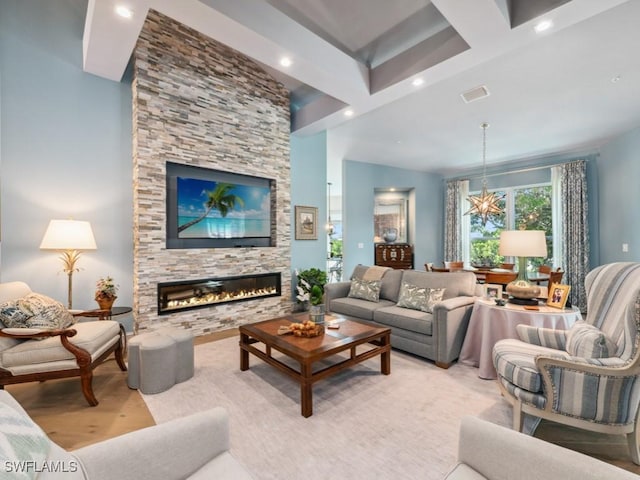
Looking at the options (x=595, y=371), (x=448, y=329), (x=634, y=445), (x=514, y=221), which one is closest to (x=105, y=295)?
(x=448, y=329)

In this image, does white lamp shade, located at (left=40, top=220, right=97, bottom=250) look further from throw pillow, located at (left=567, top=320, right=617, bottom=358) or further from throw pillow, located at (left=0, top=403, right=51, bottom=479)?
throw pillow, located at (left=567, top=320, right=617, bottom=358)

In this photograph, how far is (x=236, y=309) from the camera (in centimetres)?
435

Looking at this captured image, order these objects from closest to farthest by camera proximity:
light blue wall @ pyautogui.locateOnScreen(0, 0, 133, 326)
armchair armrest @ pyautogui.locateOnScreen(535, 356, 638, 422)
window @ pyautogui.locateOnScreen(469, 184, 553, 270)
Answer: armchair armrest @ pyautogui.locateOnScreen(535, 356, 638, 422) < light blue wall @ pyautogui.locateOnScreen(0, 0, 133, 326) < window @ pyautogui.locateOnScreen(469, 184, 553, 270)

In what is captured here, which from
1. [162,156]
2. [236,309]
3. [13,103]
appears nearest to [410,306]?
[236,309]

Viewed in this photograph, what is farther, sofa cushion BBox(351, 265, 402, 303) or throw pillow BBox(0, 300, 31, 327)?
sofa cushion BBox(351, 265, 402, 303)

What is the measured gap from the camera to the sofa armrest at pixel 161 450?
950 millimetres

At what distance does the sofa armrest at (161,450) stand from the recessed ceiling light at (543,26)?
3.52 metres

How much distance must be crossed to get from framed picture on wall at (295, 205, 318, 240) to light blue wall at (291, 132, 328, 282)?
0.07 m

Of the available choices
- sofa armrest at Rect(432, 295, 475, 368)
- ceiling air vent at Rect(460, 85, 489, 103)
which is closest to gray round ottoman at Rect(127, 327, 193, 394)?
sofa armrest at Rect(432, 295, 475, 368)

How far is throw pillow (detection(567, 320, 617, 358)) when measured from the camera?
5.92 ft

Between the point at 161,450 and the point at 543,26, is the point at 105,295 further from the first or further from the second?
the point at 543,26

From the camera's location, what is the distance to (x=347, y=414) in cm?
216

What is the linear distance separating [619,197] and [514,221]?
80.4 inches

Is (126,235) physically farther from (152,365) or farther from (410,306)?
(410,306)
